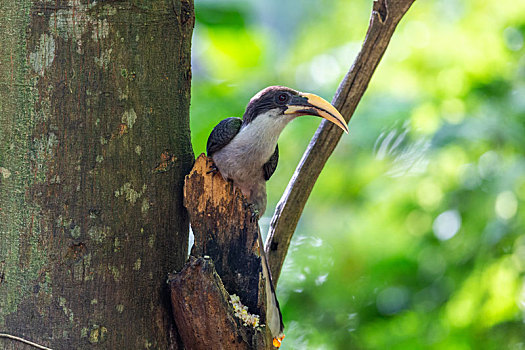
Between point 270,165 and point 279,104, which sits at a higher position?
point 279,104

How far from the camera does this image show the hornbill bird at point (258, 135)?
182cm

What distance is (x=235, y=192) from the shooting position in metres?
1.64

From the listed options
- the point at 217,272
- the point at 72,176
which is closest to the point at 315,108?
the point at 217,272

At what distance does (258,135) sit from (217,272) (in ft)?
1.61

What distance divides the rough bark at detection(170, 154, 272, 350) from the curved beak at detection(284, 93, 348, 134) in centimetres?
37

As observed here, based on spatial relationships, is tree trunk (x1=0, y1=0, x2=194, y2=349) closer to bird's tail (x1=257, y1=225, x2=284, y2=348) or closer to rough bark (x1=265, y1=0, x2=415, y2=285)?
bird's tail (x1=257, y1=225, x2=284, y2=348)

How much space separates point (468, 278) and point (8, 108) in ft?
8.38

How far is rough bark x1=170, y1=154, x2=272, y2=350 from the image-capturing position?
148cm

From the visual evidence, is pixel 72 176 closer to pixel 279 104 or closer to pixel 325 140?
pixel 279 104

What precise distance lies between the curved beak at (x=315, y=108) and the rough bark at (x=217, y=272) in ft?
1.22

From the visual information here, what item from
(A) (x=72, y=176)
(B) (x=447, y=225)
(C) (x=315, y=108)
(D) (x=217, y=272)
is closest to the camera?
(A) (x=72, y=176)

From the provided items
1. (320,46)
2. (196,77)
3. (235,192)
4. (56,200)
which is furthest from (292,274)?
(320,46)

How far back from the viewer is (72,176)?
144 cm

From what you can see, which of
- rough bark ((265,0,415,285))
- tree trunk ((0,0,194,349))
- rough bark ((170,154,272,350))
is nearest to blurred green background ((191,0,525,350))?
rough bark ((265,0,415,285))
